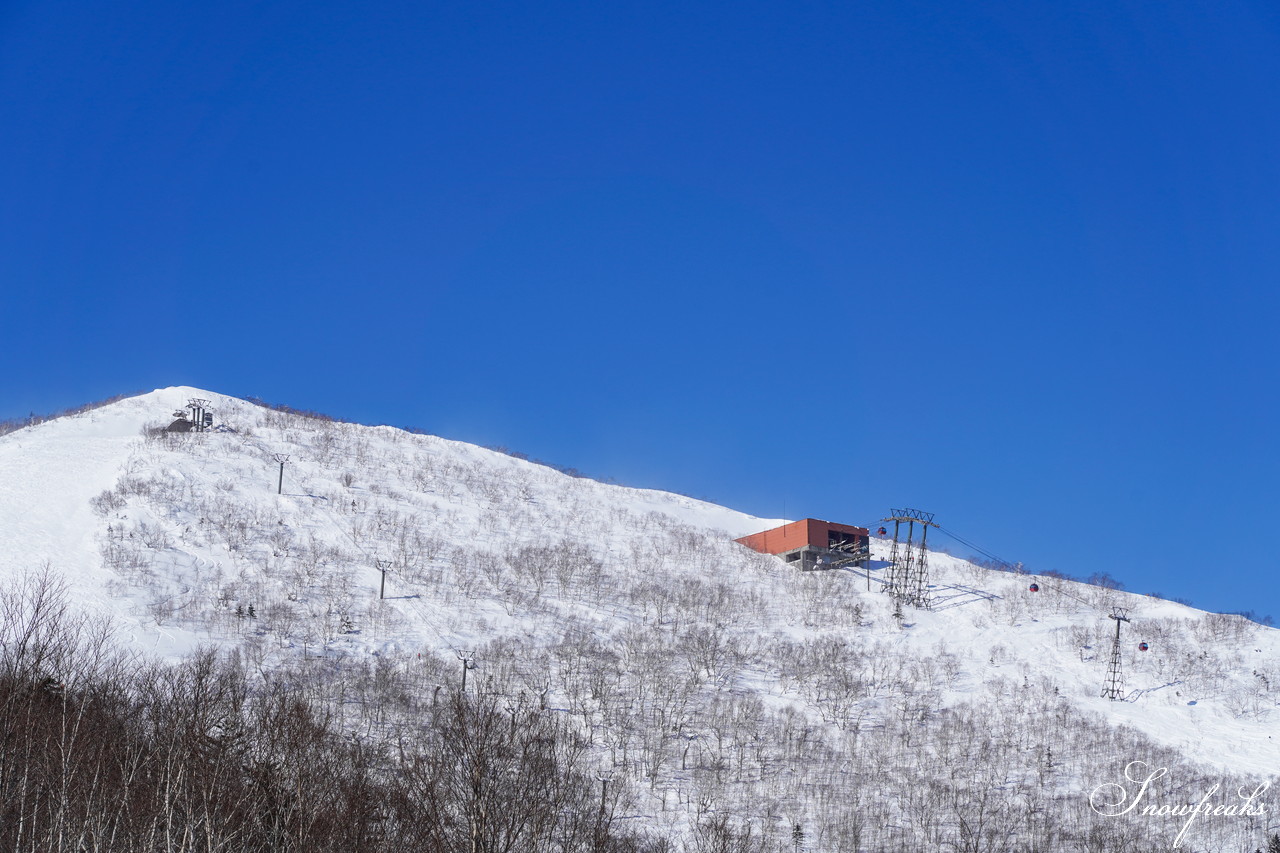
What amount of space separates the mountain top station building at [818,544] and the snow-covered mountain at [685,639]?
2820mm

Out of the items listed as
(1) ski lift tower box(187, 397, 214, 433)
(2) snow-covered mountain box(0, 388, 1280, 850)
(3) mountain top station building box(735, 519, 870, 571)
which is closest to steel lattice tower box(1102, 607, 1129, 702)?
(2) snow-covered mountain box(0, 388, 1280, 850)

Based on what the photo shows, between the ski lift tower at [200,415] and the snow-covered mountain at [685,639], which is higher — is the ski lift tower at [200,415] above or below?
above

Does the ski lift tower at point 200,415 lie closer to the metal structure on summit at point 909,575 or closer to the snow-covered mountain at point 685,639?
the snow-covered mountain at point 685,639

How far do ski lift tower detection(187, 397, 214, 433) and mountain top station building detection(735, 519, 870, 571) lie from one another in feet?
166

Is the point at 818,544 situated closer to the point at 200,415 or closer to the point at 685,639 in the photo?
the point at 685,639

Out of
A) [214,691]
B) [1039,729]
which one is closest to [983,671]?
[1039,729]

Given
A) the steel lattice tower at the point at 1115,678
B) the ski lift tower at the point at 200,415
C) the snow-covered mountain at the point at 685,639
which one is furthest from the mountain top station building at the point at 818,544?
the ski lift tower at the point at 200,415

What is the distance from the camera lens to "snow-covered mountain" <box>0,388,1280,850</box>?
53.0 metres

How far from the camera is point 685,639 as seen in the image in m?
69.7

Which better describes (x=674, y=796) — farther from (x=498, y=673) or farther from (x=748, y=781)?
(x=498, y=673)

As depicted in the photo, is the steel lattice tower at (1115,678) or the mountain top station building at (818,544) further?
the mountain top station building at (818,544)

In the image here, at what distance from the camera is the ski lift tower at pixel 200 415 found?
9831cm

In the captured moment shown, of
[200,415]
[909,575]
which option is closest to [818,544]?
[909,575]

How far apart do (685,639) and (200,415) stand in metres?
55.9
